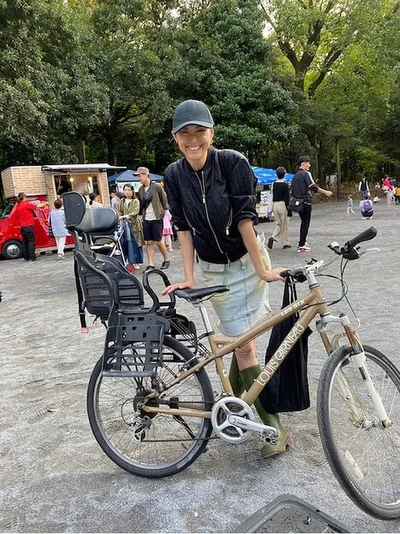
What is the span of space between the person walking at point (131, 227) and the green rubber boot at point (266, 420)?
586 cm

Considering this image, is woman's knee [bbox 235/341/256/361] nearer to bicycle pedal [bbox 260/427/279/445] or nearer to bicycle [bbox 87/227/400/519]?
bicycle [bbox 87/227/400/519]

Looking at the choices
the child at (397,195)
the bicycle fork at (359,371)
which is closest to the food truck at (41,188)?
the bicycle fork at (359,371)

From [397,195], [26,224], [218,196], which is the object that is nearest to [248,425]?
[218,196]

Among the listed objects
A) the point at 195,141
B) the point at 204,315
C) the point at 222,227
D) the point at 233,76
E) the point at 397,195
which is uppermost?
the point at 233,76

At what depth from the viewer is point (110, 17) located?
17.3 meters

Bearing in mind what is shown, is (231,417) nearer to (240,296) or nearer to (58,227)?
(240,296)

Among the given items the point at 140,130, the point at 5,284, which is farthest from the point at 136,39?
the point at 5,284

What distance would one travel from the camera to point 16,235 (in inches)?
476

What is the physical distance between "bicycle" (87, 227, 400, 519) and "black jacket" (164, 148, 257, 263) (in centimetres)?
31

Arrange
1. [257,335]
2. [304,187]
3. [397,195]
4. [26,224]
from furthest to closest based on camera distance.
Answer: [397,195]
[26,224]
[304,187]
[257,335]

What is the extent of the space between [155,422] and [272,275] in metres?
1.03

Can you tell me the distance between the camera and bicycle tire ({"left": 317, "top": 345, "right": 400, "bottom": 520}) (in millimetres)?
1927

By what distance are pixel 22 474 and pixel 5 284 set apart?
6.56 m

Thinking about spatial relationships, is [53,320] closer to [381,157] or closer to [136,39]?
[136,39]
